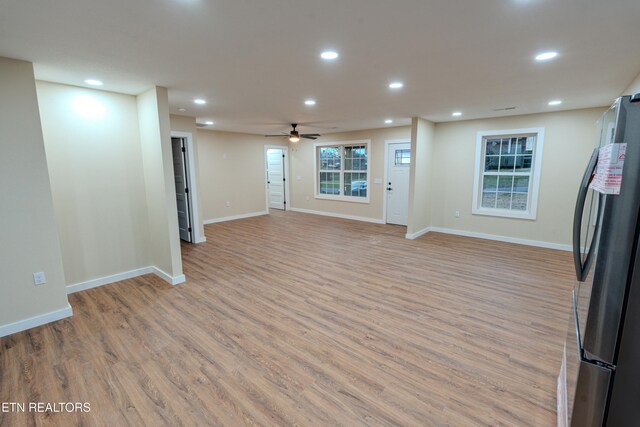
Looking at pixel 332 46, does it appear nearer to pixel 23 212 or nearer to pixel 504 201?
pixel 23 212

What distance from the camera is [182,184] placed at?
571 cm

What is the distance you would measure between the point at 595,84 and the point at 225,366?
485 centimetres

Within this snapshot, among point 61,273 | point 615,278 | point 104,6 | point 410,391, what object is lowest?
point 410,391


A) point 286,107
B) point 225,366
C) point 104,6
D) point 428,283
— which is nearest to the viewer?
point 104,6

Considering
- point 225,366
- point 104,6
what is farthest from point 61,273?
point 104,6

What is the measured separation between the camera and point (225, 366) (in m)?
2.27

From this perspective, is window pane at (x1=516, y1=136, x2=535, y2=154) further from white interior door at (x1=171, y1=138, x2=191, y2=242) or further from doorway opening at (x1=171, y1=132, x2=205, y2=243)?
white interior door at (x1=171, y1=138, x2=191, y2=242)

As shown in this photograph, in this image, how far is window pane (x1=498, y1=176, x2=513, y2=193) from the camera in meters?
5.70

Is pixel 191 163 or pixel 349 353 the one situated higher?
pixel 191 163

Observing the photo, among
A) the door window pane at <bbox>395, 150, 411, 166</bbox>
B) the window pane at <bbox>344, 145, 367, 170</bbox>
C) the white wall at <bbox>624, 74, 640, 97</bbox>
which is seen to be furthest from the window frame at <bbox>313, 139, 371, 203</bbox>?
the white wall at <bbox>624, 74, 640, 97</bbox>

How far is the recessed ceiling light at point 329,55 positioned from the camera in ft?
7.89

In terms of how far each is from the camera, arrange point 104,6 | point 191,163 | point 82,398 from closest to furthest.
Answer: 1. point 104,6
2. point 82,398
3. point 191,163

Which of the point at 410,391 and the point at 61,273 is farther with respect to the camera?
the point at 61,273

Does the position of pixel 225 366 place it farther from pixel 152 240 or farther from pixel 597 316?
pixel 152 240
